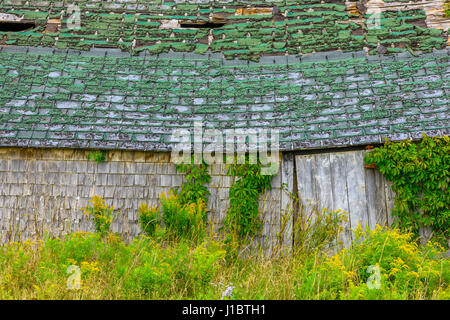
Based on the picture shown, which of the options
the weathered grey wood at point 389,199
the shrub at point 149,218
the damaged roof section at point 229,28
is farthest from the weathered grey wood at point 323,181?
the shrub at point 149,218

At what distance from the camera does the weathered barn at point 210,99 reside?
7504 mm

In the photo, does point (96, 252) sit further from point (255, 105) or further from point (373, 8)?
point (373, 8)

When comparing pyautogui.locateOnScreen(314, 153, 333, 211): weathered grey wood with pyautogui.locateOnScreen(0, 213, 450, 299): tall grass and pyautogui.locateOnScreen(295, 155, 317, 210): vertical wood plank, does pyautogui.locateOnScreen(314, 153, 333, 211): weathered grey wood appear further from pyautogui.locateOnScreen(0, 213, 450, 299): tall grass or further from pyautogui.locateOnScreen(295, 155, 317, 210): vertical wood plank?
pyautogui.locateOnScreen(0, 213, 450, 299): tall grass

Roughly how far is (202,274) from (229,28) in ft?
16.7

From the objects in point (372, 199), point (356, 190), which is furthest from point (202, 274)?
point (372, 199)

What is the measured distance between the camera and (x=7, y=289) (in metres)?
5.52

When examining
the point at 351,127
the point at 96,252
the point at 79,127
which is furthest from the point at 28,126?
the point at 351,127

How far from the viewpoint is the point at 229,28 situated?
9125 millimetres

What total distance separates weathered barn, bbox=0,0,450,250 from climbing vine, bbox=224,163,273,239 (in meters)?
0.17

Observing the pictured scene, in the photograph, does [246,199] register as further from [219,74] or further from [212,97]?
[219,74]

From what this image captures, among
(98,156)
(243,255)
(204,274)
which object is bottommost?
(204,274)

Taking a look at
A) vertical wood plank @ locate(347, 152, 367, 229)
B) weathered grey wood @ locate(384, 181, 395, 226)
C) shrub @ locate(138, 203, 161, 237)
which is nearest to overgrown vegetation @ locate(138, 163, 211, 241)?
shrub @ locate(138, 203, 161, 237)

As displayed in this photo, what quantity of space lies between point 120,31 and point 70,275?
510cm

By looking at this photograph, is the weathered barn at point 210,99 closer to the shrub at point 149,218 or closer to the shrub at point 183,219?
the shrub at point 149,218
